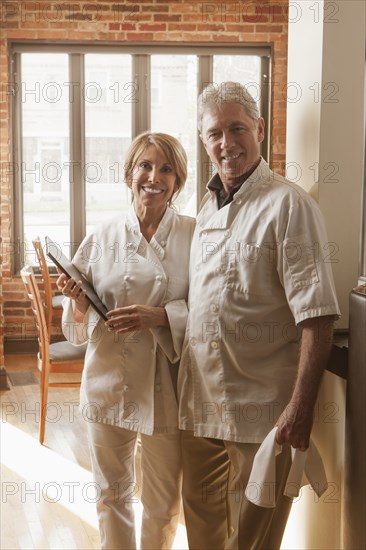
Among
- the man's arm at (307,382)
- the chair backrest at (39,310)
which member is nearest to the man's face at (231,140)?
the man's arm at (307,382)

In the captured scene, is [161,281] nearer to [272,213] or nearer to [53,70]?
[272,213]


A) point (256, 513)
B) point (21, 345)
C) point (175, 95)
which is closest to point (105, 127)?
point (175, 95)

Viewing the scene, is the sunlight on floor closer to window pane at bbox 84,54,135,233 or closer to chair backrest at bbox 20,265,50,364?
chair backrest at bbox 20,265,50,364

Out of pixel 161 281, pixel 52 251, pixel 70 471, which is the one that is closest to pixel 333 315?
pixel 161 281

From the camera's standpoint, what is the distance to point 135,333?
6.87ft

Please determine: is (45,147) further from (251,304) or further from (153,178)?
(251,304)

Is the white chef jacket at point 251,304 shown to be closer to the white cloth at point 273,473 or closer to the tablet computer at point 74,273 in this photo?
the white cloth at point 273,473

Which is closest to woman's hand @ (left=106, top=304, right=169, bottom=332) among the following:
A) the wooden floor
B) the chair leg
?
the wooden floor

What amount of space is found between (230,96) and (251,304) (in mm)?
522

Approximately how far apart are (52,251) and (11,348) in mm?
4134

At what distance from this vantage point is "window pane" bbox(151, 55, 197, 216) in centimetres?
613

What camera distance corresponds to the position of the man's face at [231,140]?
187 centimetres

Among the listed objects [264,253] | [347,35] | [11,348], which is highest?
[347,35]

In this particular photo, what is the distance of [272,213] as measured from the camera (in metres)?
1.76
